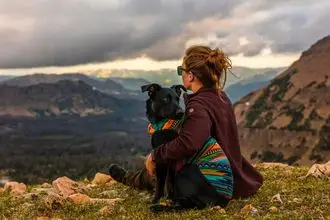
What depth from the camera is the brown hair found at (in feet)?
35.6

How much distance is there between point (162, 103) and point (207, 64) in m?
1.40

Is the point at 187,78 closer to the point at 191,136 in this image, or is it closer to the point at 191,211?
the point at 191,136

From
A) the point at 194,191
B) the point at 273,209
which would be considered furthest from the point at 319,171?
the point at 194,191

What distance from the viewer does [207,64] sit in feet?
35.8

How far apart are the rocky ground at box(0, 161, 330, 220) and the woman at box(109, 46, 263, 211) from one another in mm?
516

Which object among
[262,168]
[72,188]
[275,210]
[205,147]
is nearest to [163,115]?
[205,147]

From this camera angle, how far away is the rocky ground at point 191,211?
34.9 ft

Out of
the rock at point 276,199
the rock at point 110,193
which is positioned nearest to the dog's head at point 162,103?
the rock at point 276,199

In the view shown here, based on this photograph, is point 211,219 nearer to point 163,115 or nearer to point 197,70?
point 163,115

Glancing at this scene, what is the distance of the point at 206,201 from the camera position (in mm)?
11266

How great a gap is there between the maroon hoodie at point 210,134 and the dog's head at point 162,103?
0.30 m

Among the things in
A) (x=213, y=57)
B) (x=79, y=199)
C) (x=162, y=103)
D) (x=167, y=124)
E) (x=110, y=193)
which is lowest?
(x=110, y=193)

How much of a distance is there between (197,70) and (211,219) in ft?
11.3

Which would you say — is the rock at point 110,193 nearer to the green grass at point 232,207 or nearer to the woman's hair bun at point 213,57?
the green grass at point 232,207
